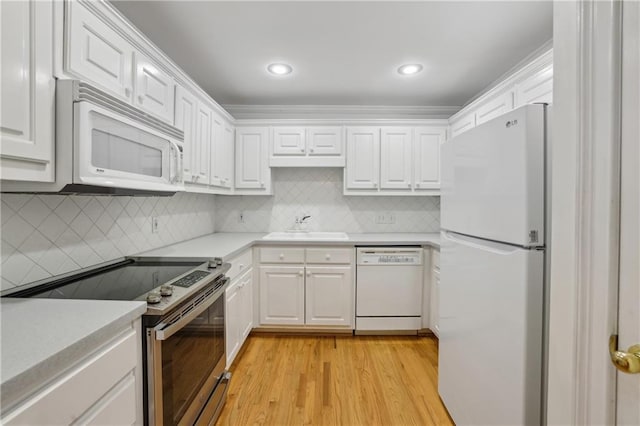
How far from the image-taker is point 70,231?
57.6 inches

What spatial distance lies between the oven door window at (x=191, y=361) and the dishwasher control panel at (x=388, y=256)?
136cm

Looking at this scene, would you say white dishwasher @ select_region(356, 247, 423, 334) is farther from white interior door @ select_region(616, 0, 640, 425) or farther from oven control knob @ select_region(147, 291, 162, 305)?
white interior door @ select_region(616, 0, 640, 425)

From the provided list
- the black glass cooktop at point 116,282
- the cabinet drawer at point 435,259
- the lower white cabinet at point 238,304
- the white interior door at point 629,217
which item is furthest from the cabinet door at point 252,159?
the white interior door at point 629,217

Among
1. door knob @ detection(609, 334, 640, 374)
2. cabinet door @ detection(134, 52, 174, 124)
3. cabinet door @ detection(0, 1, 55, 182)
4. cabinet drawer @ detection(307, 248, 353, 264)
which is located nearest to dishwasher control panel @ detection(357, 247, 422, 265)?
cabinet drawer @ detection(307, 248, 353, 264)

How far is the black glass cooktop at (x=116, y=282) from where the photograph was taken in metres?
1.17

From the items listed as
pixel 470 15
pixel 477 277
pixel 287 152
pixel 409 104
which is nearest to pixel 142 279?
pixel 477 277

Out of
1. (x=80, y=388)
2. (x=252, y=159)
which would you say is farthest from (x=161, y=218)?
(x=80, y=388)

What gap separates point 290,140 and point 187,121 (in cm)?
116

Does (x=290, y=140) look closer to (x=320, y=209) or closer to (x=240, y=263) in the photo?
(x=320, y=209)

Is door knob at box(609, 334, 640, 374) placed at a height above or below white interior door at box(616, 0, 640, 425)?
below

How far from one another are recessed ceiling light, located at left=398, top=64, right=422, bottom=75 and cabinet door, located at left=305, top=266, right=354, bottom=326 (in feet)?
5.78

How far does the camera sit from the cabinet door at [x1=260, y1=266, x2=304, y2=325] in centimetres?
268

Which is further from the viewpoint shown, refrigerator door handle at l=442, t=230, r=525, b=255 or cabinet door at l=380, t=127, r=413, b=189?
cabinet door at l=380, t=127, r=413, b=189

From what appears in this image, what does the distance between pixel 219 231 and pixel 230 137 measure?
1.09 meters
